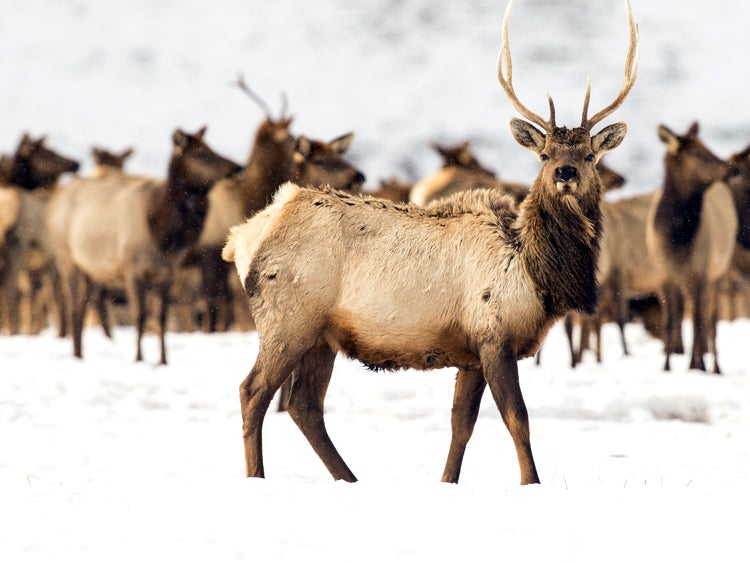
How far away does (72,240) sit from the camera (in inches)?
567

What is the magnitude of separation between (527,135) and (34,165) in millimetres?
12179

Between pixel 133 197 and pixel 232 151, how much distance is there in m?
97.4

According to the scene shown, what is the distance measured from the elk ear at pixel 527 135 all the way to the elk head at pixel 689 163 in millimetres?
6654

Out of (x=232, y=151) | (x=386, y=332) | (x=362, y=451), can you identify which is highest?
(x=232, y=151)

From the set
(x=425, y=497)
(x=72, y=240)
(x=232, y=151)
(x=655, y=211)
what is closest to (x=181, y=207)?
(x=72, y=240)

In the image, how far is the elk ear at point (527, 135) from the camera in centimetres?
647

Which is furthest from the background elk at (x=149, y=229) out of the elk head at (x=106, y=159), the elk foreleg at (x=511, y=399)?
the elk foreleg at (x=511, y=399)

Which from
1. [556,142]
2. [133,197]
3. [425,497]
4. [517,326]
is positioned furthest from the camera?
[133,197]

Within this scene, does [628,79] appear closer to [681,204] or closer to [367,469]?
[367,469]

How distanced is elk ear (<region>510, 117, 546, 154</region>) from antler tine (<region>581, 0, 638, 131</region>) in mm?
258

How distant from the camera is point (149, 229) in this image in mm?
13211

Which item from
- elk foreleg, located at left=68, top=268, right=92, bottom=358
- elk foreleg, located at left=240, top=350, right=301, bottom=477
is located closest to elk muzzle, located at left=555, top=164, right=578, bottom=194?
elk foreleg, located at left=240, top=350, right=301, bottom=477

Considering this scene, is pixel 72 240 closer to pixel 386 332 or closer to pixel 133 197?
pixel 133 197

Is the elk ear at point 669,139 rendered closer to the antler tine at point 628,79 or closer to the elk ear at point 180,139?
the elk ear at point 180,139
